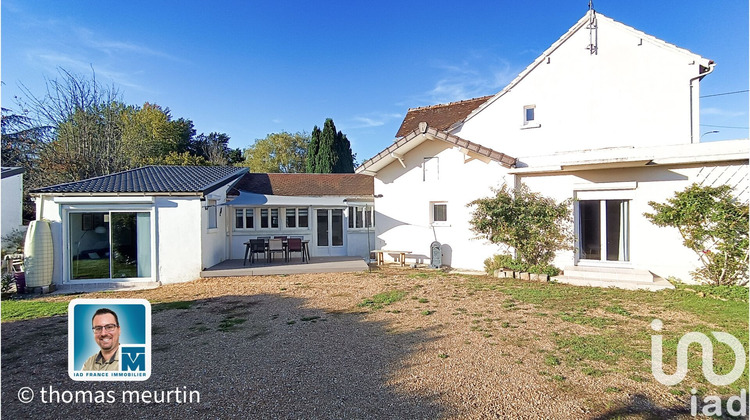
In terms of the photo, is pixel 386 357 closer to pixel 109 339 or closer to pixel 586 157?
pixel 109 339

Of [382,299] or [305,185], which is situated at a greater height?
[305,185]

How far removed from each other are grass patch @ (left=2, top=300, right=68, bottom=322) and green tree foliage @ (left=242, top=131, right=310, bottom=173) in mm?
44052

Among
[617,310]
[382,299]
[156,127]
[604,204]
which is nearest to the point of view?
[617,310]

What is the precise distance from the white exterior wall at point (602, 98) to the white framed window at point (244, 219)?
51.8 ft

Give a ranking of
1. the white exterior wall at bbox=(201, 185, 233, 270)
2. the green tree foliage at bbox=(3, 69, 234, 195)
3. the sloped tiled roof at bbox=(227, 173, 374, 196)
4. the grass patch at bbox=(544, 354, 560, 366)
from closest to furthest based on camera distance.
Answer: the grass patch at bbox=(544, 354, 560, 366) < the white exterior wall at bbox=(201, 185, 233, 270) < the sloped tiled roof at bbox=(227, 173, 374, 196) < the green tree foliage at bbox=(3, 69, 234, 195)

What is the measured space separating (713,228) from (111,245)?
2601 centimetres

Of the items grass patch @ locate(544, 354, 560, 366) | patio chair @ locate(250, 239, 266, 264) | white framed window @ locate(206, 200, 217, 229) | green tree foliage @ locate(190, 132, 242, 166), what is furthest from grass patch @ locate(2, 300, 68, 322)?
green tree foliage @ locate(190, 132, 242, 166)

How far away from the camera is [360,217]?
22719mm

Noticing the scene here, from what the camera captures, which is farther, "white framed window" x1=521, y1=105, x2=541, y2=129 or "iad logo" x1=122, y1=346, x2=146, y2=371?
"white framed window" x1=521, y1=105, x2=541, y2=129

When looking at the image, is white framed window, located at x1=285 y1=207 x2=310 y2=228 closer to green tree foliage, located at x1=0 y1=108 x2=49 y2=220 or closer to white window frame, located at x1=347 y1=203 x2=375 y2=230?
white window frame, located at x1=347 y1=203 x2=375 y2=230

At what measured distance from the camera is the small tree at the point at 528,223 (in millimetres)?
15477

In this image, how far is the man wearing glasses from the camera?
6172 millimetres

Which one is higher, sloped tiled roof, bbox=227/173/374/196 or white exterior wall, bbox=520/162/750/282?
sloped tiled roof, bbox=227/173/374/196

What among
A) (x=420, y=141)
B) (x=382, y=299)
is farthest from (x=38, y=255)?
(x=420, y=141)
